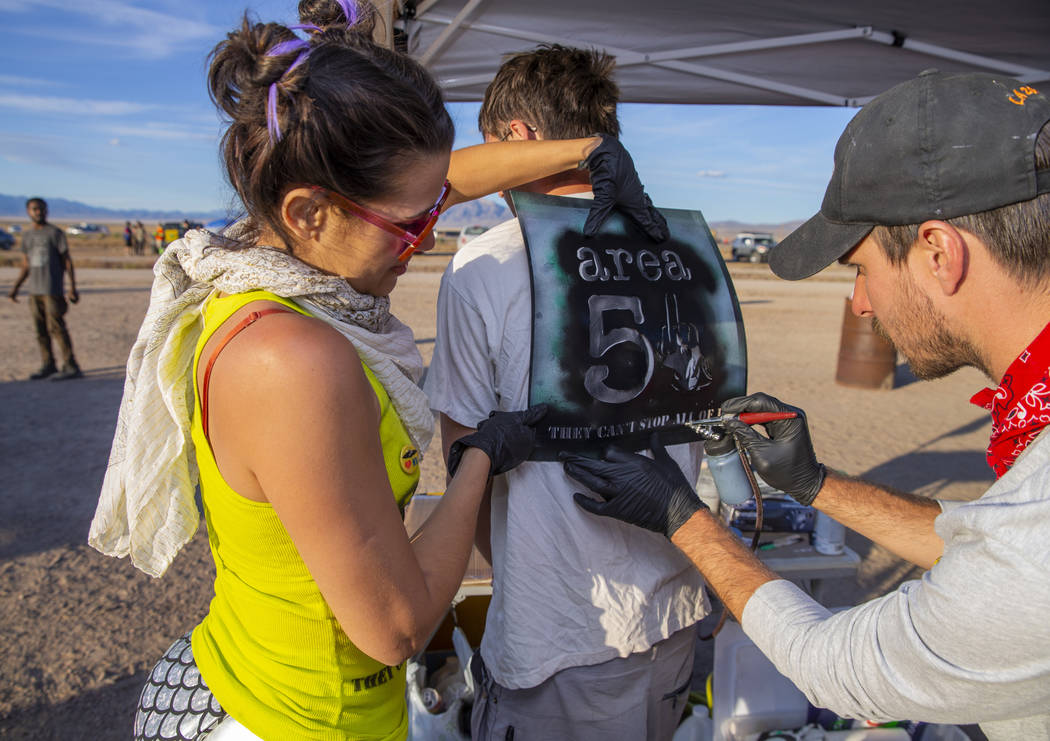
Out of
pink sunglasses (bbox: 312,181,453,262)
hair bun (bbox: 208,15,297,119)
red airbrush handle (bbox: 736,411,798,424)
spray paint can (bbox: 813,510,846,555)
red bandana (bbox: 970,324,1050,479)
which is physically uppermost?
hair bun (bbox: 208,15,297,119)

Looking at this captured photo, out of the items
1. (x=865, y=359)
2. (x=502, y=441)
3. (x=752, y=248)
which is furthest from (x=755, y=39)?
(x=752, y=248)

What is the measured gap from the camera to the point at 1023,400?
4.10 feet

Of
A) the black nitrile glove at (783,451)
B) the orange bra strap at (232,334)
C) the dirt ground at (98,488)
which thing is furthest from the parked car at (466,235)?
the orange bra strap at (232,334)

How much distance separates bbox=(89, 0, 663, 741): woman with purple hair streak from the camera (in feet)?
3.34

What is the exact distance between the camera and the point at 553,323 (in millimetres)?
1623

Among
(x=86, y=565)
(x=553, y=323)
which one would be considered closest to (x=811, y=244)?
(x=553, y=323)

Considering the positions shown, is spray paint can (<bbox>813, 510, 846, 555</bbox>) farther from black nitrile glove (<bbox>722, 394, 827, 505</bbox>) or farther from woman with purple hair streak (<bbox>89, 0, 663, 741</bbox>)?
woman with purple hair streak (<bbox>89, 0, 663, 741</bbox>)

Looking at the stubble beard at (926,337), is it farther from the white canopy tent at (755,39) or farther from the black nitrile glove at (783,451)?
the white canopy tent at (755,39)

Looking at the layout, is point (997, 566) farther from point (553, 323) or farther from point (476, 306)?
point (476, 306)

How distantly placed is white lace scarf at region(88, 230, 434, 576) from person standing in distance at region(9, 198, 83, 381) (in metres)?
8.02

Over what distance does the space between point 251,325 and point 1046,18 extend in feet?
12.7

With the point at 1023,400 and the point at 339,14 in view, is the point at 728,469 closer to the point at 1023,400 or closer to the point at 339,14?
the point at 1023,400

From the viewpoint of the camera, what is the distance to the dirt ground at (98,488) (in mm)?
3000

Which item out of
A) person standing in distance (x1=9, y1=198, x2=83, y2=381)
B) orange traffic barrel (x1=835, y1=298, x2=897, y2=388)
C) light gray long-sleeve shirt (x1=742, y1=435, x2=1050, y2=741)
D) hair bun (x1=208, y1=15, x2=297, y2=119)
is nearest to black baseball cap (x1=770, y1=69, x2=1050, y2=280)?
light gray long-sleeve shirt (x1=742, y1=435, x2=1050, y2=741)
